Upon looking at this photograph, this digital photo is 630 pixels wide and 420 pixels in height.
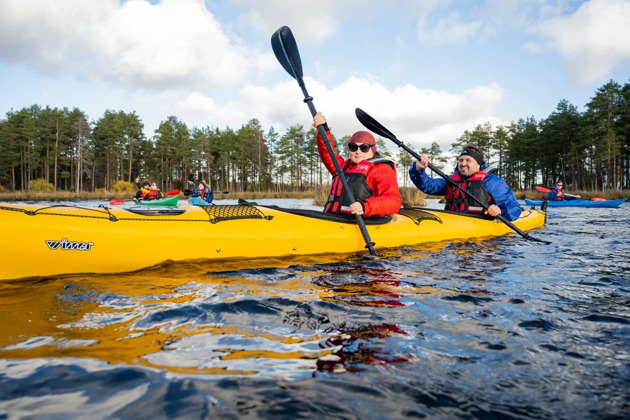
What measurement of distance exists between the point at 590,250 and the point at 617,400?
4408 millimetres

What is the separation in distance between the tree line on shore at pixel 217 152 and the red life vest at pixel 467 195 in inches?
1409

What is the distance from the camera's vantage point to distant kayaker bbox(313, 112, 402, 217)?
4570 millimetres

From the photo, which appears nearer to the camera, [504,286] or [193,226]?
[504,286]

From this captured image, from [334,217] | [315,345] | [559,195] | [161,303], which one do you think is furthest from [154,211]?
[559,195]

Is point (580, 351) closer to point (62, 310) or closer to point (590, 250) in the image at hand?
point (62, 310)

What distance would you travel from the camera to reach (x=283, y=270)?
12.2ft

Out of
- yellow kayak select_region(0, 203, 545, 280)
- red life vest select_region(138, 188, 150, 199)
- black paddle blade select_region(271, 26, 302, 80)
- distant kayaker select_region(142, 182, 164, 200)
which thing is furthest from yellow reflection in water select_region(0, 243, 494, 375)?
red life vest select_region(138, 188, 150, 199)

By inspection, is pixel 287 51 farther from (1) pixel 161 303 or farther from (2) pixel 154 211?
(1) pixel 161 303

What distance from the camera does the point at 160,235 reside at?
357 centimetres

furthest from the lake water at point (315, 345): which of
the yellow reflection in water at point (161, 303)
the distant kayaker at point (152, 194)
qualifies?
the distant kayaker at point (152, 194)

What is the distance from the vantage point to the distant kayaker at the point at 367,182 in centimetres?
457

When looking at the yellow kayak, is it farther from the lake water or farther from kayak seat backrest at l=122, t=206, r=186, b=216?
the lake water

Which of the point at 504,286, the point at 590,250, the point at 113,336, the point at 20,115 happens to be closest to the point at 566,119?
the point at 590,250

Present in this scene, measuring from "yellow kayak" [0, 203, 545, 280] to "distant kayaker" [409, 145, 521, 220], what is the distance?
165 centimetres
